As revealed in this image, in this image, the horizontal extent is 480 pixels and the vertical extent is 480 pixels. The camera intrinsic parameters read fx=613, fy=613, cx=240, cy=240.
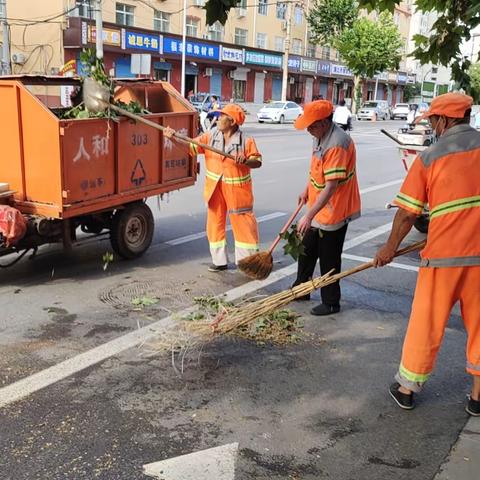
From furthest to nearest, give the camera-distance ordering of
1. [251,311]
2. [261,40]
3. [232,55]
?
1. [261,40]
2. [232,55]
3. [251,311]

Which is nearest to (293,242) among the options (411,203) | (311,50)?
(411,203)

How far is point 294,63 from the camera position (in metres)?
46.6

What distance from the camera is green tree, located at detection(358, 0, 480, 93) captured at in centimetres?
438

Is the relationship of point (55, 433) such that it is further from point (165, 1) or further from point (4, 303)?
point (165, 1)

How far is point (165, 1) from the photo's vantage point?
3525 centimetres

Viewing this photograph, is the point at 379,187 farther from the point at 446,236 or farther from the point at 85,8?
the point at 85,8

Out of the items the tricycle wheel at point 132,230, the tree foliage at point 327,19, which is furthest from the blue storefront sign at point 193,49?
the tricycle wheel at point 132,230

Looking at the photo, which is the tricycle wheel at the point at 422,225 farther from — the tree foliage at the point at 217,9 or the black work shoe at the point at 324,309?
the tree foliage at the point at 217,9

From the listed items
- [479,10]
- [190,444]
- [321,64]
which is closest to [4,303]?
[190,444]

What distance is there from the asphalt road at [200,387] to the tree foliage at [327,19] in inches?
1578

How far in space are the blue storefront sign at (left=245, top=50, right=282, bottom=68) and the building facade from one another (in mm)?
65

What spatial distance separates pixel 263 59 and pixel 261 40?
1.94m

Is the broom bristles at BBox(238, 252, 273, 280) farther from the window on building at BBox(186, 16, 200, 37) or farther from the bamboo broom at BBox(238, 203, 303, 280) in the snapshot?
the window on building at BBox(186, 16, 200, 37)

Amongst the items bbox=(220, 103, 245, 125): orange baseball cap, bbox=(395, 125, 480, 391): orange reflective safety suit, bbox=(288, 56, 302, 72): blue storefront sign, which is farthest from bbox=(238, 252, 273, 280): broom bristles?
bbox=(288, 56, 302, 72): blue storefront sign
